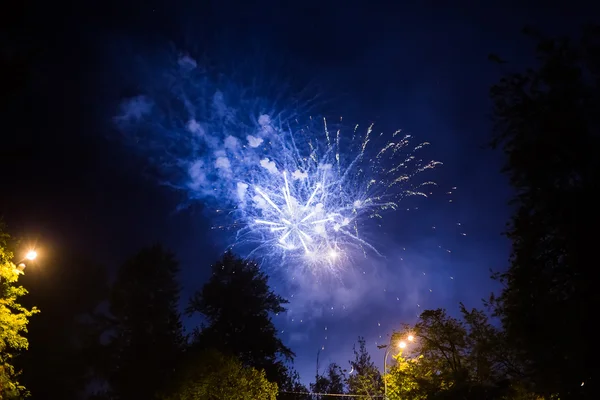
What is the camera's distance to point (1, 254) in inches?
663

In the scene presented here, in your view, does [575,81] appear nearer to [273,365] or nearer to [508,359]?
[508,359]

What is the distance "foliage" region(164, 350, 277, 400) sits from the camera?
24406 millimetres

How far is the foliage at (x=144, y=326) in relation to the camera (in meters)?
35.2

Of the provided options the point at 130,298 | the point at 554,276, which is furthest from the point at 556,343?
the point at 130,298

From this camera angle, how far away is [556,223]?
12.2 m

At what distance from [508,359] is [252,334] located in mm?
25292

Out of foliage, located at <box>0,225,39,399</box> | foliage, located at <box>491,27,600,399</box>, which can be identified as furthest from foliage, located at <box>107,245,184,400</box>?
foliage, located at <box>491,27,600,399</box>

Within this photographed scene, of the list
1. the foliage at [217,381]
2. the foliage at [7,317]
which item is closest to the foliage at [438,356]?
the foliage at [217,381]

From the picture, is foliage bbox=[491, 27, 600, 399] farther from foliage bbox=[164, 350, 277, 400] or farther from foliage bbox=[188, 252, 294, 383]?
foliage bbox=[188, 252, 294, 383]

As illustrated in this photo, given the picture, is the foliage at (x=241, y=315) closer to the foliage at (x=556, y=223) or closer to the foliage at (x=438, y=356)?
the foliage at (x=438, y=356)

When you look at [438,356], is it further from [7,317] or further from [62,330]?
[62,330]

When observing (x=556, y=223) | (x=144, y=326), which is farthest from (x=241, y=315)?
(x=556, y=223)

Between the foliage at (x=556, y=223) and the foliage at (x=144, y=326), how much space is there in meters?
30.2

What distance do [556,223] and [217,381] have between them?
20965 millimetres
